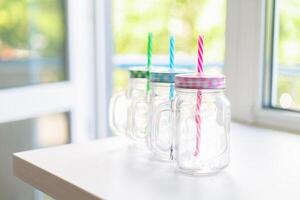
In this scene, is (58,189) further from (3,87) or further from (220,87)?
(3,87)

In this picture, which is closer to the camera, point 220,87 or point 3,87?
point 220,87

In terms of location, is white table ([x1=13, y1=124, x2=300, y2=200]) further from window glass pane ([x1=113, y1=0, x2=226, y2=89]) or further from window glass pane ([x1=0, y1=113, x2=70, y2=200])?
window glass pane ([x1=113, y1=0, x2=226, y2=89])

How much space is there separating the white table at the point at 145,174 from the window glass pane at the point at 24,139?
2.71 ft

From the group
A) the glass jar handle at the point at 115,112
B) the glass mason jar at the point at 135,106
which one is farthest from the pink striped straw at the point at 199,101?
the glass jar handle at the point at 115,112

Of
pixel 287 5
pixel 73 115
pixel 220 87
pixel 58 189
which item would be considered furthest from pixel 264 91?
pixel 73 115

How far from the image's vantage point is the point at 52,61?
6.56 ft

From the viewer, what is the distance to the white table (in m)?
0.77

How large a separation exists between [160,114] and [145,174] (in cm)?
13

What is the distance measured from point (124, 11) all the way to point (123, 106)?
2709 mm

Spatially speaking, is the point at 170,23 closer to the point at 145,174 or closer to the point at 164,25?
the point at 164,25

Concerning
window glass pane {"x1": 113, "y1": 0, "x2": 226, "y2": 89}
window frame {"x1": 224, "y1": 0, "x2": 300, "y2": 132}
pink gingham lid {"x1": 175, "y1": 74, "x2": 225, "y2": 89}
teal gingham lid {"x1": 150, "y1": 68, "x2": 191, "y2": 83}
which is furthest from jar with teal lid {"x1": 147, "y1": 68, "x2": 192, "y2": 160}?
window glass pane {"x1": 113, "y1": 0, "x2": 226, "y2": 89}

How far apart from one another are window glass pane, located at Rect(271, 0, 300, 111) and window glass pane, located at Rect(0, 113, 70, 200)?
98cm

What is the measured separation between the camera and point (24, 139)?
1915mm

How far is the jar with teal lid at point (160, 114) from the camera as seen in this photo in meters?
0.94
